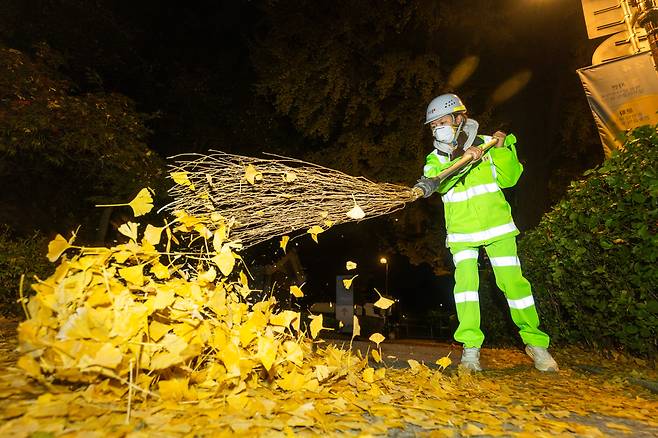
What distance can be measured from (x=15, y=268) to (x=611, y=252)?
8.27 m

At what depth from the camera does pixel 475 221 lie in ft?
12.4

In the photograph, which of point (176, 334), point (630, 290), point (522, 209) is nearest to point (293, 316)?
point (176, 334)

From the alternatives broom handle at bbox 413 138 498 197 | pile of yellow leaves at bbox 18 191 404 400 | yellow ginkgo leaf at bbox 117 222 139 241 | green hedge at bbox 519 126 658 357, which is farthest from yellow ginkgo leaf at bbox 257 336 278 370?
green hedge at bbox 519 126 658 357

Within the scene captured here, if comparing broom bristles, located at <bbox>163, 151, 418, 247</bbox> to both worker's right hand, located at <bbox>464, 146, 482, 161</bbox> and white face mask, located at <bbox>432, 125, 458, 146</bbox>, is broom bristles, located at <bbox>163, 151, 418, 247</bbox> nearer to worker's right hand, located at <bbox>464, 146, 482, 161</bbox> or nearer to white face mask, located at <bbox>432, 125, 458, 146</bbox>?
worker's right hand, located at <bbox>464, 146, 482, 161</bbox>

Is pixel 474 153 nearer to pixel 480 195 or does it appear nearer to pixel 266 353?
pixel 480 195

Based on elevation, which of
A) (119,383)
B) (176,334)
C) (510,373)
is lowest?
(510,373)

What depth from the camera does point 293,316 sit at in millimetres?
2664

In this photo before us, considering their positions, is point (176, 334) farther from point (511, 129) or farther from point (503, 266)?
point (511, 129)

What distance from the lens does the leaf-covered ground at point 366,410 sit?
147cm

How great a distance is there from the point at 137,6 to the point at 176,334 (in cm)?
1199

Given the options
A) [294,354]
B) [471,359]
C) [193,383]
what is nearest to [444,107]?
[471,359]

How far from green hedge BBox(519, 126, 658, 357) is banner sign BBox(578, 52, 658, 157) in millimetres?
1775

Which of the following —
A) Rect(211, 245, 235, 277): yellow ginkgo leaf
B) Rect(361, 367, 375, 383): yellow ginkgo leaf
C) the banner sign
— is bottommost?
Rect(361, 367, 375, 383): yellow ginkgo leaf

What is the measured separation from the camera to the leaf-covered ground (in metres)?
1.47
